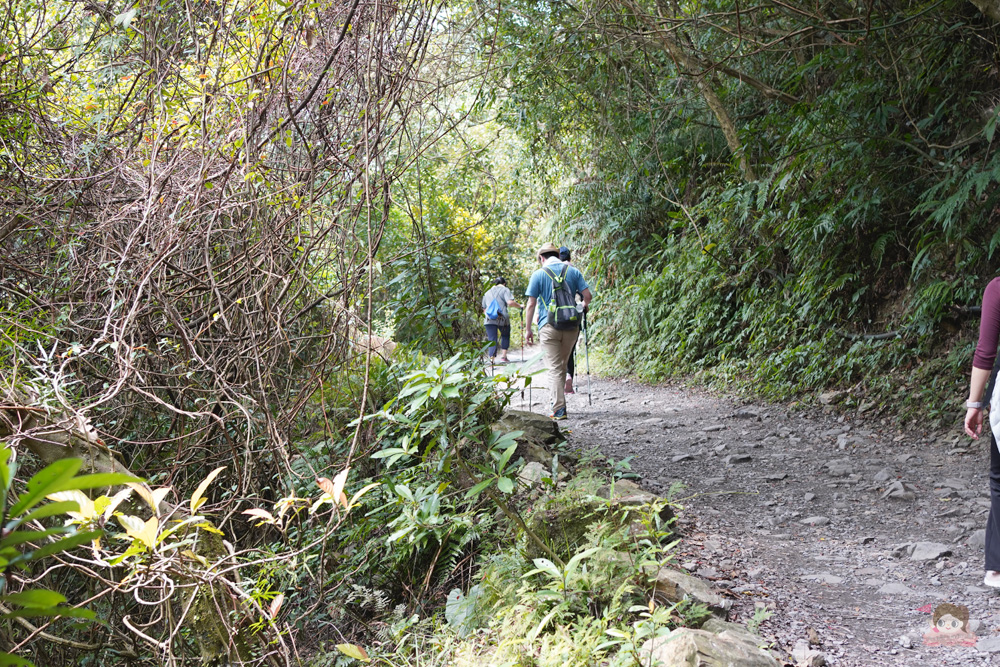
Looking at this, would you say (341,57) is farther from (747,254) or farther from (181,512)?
(747,254)

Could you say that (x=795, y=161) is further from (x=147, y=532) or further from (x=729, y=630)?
(x=147, y=532)

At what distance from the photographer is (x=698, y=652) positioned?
2.63m

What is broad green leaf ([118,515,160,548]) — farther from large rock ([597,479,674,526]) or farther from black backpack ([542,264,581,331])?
black backpack ([542,264,581,331])

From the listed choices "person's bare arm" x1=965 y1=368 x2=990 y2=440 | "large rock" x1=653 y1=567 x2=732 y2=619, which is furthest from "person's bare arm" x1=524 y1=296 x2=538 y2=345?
"person's bare arm" x1=965 y1=368 x2=990 y2=440

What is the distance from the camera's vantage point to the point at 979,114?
7195 millimetres

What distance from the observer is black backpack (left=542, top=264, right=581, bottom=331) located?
7.73 metres

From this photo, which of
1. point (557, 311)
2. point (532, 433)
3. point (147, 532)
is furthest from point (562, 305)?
point (147, 532)

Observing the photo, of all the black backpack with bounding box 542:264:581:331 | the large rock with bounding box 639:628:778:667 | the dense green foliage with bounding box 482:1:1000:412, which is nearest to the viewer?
the large rock with bounding box 639:628:778:667

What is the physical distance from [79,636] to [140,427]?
1398mm

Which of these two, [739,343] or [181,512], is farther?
[739,343]

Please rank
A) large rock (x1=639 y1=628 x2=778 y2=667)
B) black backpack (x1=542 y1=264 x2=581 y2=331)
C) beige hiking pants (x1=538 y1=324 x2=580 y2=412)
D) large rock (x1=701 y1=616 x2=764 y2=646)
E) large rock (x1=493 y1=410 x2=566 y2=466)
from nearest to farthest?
large rock (x1=639 y1=628 x2=778 y2=667), large rock (x1=701 y1=616 x2=764 y2=646), large rock (x1=493 y1=410 x2=566 y2=466), black backpack (x1=542 y1=264 x2=581 y2=331), beige hiking pants (x1=538 y1=324 x2=580 y2=412)

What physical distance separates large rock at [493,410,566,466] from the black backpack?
1.76 meters

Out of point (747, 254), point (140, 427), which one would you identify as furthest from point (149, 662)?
point (747, 254)

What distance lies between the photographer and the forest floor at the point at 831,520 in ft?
11.1
